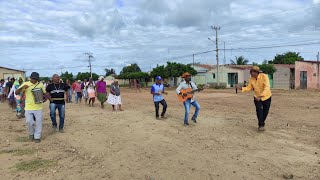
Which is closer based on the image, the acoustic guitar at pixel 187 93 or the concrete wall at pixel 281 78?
the acoustic guitar at pixel 187 93

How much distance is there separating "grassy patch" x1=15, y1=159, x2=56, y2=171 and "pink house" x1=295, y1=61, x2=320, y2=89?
36934mm

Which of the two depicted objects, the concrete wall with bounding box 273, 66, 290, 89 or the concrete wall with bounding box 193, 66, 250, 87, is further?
the concrete wall with bounding box 193, 66, 250, 87

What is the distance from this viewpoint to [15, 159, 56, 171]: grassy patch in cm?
592

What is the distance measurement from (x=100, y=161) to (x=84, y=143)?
169 cm

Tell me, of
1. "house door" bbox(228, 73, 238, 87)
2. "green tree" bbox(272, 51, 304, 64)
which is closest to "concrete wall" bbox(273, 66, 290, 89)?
"house door" bbox(228, 73, 238, 87)

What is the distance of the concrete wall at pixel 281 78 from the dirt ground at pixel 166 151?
37.5 meters

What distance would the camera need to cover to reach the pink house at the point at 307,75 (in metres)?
37.7

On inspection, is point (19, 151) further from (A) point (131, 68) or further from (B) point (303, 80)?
(A) point (131, 68)

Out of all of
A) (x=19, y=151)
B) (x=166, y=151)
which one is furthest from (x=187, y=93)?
(x=19, y=151)

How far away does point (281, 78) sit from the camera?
46.3 metres

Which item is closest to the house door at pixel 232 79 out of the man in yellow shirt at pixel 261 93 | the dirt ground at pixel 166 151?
the dirt ground at pixel 166 151

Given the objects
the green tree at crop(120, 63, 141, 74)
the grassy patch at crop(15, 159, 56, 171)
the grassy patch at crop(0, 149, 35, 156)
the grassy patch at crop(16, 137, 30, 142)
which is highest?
the green tree at crop(120, 63, 141, 74)

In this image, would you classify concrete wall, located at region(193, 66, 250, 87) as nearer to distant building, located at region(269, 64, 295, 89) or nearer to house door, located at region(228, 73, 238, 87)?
house door, located at region(228, 73, 238, 87)

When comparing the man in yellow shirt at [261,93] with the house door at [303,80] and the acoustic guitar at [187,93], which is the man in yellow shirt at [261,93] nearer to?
the acoustic guitar at [187,93]
